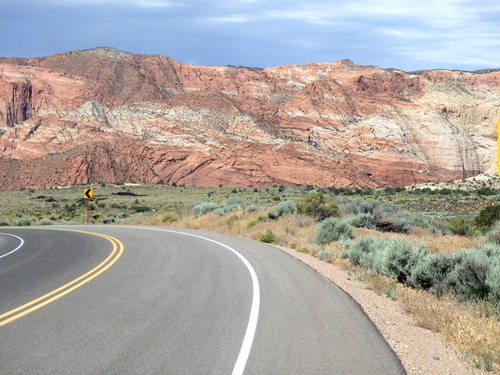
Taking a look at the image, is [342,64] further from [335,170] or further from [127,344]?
[127,344]

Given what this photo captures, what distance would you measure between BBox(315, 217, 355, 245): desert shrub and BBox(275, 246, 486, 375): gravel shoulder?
6.98m

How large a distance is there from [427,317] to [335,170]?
266 ft

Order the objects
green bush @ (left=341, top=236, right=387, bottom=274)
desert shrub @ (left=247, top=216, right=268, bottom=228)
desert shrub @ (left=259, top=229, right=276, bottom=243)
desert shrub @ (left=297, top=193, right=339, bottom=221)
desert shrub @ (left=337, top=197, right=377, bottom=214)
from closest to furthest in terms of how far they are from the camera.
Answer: green bush @ (left=341, top=236, right=387, bottom=274), desert shrub @ (left=259, top=229, right=276, bottom=243), desert shrub @ (left=247, top=216, right=268, bottom=228), desert shrub @ (left=297, top=193, right=339, bottom=221), desert shrub @ (left=337, top=197, right=377, bottom=214)

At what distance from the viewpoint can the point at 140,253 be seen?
49.0 ft

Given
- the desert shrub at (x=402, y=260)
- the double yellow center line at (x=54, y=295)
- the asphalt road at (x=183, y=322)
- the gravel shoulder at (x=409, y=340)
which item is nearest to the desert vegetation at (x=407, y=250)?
the desert shrub at (x=402, y=260)

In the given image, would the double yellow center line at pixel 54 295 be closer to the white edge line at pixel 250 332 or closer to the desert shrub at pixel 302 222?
the white edge line at pixel 250 332

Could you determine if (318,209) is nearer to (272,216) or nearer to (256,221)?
(272,216)

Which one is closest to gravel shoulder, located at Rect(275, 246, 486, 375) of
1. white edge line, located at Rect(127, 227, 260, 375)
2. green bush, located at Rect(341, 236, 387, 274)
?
green bush, located at Rect(341, 236, 387, 274)

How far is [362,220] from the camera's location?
74.3ft

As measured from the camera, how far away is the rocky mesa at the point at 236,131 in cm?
8719

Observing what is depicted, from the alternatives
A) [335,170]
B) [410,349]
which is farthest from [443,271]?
[335,170]

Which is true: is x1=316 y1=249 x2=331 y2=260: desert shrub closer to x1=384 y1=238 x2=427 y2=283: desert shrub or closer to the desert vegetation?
the desert vegetation

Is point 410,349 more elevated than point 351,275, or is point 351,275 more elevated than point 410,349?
point 410,349

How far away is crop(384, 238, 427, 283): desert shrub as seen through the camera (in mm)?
10188
